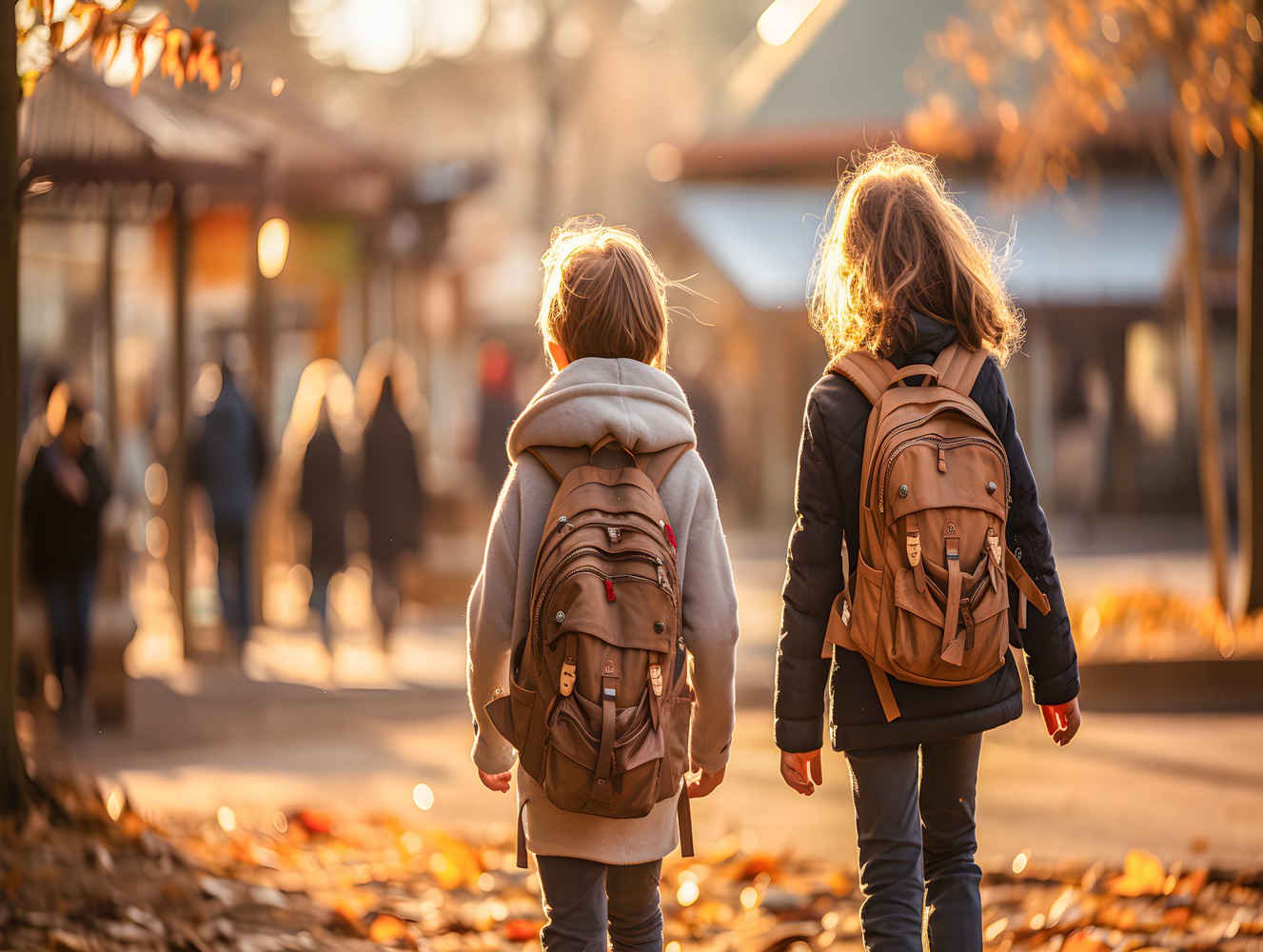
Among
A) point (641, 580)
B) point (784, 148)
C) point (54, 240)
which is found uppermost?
point (784, 148)

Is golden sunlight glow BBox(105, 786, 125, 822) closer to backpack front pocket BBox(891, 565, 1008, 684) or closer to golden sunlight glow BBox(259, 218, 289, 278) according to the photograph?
backpack front pocket BBox(891, 565, 1008, 684)

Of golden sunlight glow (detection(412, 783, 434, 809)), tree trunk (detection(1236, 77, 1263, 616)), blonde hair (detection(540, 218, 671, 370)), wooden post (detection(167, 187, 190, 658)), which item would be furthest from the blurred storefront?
blonde hair (detection(540, 218, 671, 370))

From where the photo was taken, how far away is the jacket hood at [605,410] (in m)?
3.37

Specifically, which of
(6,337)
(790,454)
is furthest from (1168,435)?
(6,337)

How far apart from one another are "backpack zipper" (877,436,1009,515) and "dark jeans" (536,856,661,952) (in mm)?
841

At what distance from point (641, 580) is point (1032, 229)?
22.4m

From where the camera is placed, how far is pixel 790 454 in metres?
24.4

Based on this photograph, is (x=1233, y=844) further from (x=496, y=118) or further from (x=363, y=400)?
(x=496, y=118)

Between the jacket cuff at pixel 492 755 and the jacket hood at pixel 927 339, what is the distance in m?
1.11

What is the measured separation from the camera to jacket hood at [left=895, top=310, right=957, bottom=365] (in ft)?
11.7

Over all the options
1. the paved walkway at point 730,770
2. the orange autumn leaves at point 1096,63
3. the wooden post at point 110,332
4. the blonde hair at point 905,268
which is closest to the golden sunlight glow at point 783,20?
the orange autumn leaves at point 1096,63

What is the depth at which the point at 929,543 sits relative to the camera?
3.39 meters

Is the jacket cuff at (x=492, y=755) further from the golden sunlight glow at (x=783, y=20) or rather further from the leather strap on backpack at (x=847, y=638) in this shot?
the golden sunlight glow at (x=783, y=20)

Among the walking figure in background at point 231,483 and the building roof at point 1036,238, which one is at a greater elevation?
the building roof at point 1036,238
